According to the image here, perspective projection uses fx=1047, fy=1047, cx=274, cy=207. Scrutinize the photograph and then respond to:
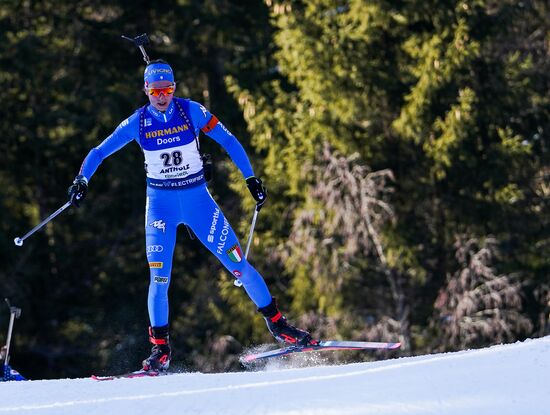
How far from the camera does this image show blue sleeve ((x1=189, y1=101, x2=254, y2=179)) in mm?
7395

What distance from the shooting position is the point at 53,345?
20.2 m

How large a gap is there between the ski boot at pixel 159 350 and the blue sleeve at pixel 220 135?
127 centimetres

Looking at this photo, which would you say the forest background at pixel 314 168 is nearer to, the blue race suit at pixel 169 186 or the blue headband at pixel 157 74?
the blue race suit at pixel 169 186

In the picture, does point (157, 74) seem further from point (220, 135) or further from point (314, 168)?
point (314, 168)

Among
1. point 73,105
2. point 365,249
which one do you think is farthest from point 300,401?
point 73,105

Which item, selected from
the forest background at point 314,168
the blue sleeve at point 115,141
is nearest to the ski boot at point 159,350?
the blue sleeve at point 115,141

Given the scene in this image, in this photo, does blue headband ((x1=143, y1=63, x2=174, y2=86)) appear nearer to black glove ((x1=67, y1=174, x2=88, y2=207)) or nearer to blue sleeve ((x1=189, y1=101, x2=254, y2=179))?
blue sleeve ((x1=189, y1=101, x2=254, y2=179))

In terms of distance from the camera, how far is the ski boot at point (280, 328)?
7676 millimetres

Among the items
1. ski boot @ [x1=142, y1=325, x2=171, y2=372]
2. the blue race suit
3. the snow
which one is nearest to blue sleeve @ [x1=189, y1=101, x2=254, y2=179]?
the blue race suit

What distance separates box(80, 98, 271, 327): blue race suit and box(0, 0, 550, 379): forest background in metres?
8.68

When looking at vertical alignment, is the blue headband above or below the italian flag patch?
above

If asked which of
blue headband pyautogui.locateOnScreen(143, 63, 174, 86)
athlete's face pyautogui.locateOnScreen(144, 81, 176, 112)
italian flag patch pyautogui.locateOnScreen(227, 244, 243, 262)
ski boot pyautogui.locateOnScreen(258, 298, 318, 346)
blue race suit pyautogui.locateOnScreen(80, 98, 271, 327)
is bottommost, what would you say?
ski boot pyautogui.locateOnScreen(258, 298, 318, 346)

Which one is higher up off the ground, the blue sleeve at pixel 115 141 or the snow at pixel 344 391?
the blue sleeve at pixel 115 141

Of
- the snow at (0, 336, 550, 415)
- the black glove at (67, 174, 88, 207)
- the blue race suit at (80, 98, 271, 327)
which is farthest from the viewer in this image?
the blue race suit at (80, 98, 271, 327)
